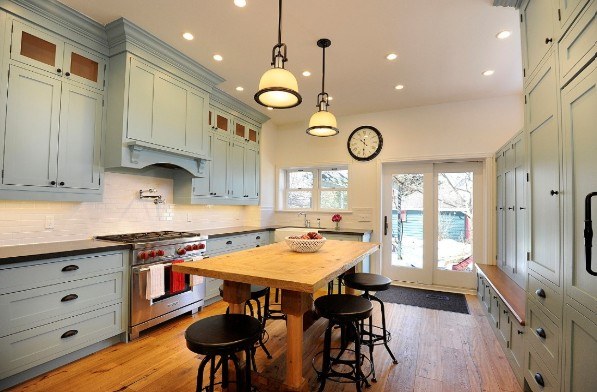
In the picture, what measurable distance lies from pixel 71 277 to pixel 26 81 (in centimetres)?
160

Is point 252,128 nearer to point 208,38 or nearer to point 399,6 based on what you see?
point 208,38

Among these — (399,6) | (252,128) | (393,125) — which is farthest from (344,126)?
(399,6)

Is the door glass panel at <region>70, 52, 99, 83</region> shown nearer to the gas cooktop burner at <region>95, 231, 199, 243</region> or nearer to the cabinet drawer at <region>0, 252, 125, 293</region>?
the gas cooktop burner at <region>95, 231, 199, 243</region>

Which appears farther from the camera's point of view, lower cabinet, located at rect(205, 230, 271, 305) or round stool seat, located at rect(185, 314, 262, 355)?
lower cabinet, located at rect(205, 230, 271, 305)

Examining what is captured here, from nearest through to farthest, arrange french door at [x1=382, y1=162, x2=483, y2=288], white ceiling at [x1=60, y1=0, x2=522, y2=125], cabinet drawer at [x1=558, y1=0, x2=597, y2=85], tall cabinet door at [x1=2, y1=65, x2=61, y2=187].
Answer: cabinet drawer at [x1=558, y1=0, x2=597, y2=85] → tall cabinet door at [x1=2, y1=65, x2=61, y2=187] → white ceiling at [x1=60, y1=0, x2=522, y2=125] → french door at [x1=382, y1=162, x2=483, y2=288]

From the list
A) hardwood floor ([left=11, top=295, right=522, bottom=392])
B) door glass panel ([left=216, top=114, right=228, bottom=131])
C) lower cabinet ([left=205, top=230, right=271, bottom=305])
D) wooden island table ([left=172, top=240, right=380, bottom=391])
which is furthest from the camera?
door glass panel ([left=216, top=114, right=228, bottom=131])

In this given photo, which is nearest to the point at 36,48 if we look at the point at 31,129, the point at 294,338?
the point at 31,129

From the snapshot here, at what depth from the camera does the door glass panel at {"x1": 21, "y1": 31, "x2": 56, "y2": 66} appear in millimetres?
2319

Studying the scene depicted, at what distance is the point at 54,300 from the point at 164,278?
0.89 m

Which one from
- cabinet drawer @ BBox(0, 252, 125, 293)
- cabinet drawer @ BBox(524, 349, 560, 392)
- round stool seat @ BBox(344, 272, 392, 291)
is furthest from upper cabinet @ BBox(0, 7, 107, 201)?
cabinet drawer @ BBox(524, 349, 560, 392)

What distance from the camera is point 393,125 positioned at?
4789mm

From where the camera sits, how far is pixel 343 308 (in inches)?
76.4

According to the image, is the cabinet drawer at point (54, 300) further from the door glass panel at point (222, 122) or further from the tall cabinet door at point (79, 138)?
the door glass panel at point (222, 122)

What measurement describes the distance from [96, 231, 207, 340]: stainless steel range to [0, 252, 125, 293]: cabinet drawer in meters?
0.19
